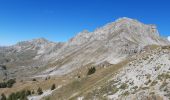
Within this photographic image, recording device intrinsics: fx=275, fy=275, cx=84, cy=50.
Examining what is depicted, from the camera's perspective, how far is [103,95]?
51.9 metres

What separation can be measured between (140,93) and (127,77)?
37.8 feet

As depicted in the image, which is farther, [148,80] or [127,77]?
[127,77]

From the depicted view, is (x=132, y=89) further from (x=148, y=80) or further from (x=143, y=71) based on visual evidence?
(x=143, y=71)

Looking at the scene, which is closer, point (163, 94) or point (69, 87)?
point (163, 94)

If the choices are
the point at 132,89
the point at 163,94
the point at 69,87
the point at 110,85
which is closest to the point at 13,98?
the point at 69,87

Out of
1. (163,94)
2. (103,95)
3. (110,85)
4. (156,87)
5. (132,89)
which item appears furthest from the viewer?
(110,85)

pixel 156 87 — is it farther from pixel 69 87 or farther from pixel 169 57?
pixel 69 87

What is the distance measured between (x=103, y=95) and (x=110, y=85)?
162 inches

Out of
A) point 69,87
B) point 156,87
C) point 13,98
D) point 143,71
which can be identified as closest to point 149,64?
point 143,71

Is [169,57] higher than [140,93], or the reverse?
[169,57]

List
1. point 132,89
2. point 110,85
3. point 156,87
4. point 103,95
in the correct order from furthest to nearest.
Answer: point 110,85
point 103,95
point 132,89
point 156,87

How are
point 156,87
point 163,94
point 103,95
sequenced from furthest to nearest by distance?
1. point 103,95
2. point 156,87
3. point 163,94

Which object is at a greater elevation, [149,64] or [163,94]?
[149,64]

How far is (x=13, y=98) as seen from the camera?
366 feet
